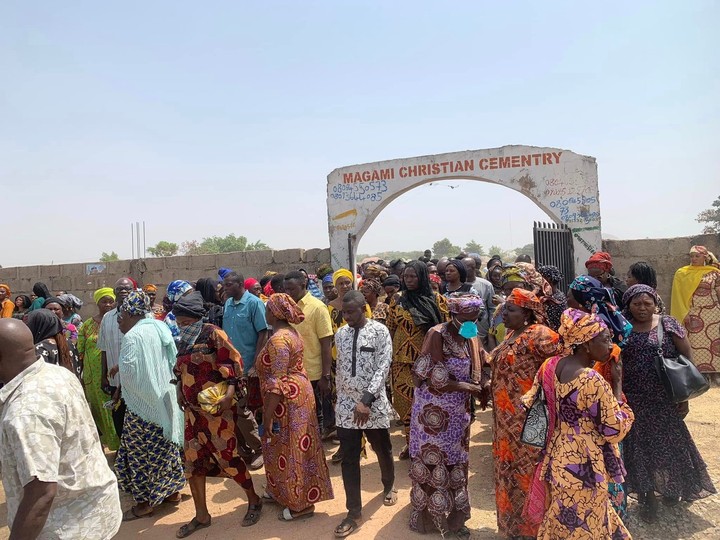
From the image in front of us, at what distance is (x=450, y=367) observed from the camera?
11.9ft

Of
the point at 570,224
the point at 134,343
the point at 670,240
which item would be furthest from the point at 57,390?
the point at 670,240

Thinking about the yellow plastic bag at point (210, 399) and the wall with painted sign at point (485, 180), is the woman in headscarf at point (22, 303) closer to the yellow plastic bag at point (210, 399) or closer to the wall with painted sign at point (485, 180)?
the wall with painted sign at point (485, 180)

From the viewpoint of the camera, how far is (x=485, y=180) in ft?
30.0

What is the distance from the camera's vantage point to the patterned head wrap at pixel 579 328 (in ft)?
9.08

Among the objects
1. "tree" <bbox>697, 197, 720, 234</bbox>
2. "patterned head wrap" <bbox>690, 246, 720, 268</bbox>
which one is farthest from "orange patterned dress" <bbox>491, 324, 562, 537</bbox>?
"tree" <bbox>697, 197, 720, 234</bbox>

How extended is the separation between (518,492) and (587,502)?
27.9 inches

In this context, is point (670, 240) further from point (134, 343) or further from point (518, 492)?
point (134, 343)

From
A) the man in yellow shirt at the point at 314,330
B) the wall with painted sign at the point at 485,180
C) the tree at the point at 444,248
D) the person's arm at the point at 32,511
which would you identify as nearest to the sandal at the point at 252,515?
the man in yellow shirt at the point at 314,330

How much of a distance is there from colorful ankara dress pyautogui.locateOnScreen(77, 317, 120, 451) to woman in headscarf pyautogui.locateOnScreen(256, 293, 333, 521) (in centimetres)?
245

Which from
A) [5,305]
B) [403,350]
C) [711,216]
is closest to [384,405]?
[403,350]

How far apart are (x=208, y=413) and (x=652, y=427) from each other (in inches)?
126

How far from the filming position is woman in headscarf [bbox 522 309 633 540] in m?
2.74

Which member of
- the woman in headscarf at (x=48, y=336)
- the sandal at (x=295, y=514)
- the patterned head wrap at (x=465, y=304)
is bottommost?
the sandal at (x=295, y=514)

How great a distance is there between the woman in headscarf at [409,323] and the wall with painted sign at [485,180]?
4.45 m
